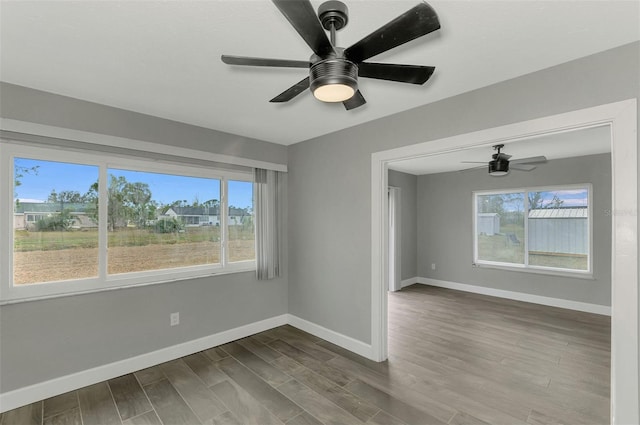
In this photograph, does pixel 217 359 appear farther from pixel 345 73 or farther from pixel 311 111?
pixel 345 73

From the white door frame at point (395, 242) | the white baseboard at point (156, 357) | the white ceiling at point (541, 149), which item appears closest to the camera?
the white baseboard at point (156, 357)

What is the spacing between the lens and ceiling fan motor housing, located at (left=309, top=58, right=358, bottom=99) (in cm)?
131

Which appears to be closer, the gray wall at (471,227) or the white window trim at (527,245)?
the gray wall at (471,227)

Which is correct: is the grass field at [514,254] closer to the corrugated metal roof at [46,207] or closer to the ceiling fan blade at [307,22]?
the ceiling fan blade at [307,22]

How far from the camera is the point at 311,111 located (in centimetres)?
282

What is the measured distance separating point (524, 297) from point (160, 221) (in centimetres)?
591

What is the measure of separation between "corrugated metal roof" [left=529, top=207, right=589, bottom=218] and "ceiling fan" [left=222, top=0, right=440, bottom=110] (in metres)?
5.00

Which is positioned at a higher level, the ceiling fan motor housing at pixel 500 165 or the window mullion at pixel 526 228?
the ceiling fan motor housing at pixel 500 165

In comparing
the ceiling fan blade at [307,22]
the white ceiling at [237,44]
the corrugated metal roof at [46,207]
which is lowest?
the corrugated metal roof at [46,207]

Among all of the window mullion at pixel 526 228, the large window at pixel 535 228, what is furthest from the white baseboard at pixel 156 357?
the window mullion at pixel 526 228

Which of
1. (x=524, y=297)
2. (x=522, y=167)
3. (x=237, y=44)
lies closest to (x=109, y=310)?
(x=237, y=44)

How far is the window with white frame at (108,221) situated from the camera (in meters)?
2.36

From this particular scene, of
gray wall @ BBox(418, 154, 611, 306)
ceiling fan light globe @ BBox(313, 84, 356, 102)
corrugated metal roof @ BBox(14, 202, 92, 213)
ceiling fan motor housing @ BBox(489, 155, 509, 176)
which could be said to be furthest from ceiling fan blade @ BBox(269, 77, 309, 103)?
gray wall @ BBox(418, 154, 611, 306)

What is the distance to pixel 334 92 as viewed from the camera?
1.38 meters
